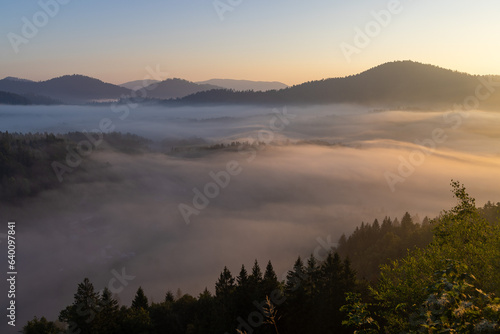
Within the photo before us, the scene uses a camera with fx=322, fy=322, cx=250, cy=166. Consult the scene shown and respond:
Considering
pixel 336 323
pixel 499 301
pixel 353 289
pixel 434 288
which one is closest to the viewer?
pixel 434 288

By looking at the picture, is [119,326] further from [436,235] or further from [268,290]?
[436,235]

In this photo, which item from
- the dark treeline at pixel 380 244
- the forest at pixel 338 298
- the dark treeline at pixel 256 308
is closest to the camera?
the forest at pixel 338 298

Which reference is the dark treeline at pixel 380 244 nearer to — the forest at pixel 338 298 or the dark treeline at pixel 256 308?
the dark treeline at pixel 256 308

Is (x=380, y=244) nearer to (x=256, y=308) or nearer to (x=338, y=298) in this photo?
(x=338, y=298)

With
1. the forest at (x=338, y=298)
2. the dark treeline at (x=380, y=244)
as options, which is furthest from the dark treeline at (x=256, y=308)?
the dark treeline at (x=380, y=244)

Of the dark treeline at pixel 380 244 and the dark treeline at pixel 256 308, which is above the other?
the dark treeline at pixel 256 308

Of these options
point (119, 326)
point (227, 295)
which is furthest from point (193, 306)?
point (119, 326)

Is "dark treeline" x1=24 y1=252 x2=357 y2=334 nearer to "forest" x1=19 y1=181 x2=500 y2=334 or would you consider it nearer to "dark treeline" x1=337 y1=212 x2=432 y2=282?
"forest" x1=19 y1=181 x2=500 y2=334

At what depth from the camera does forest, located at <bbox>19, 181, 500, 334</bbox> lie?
36.4 feet

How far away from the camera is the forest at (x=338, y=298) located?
36.4ft

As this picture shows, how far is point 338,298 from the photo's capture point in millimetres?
33312

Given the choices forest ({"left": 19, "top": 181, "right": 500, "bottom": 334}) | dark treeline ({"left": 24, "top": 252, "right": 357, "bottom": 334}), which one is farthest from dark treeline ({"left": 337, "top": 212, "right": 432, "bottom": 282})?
forest ({"left": 19, "top": 181, "right": 500, "bottom": 334})

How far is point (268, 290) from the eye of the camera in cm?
3744

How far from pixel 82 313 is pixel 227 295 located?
16.2m
